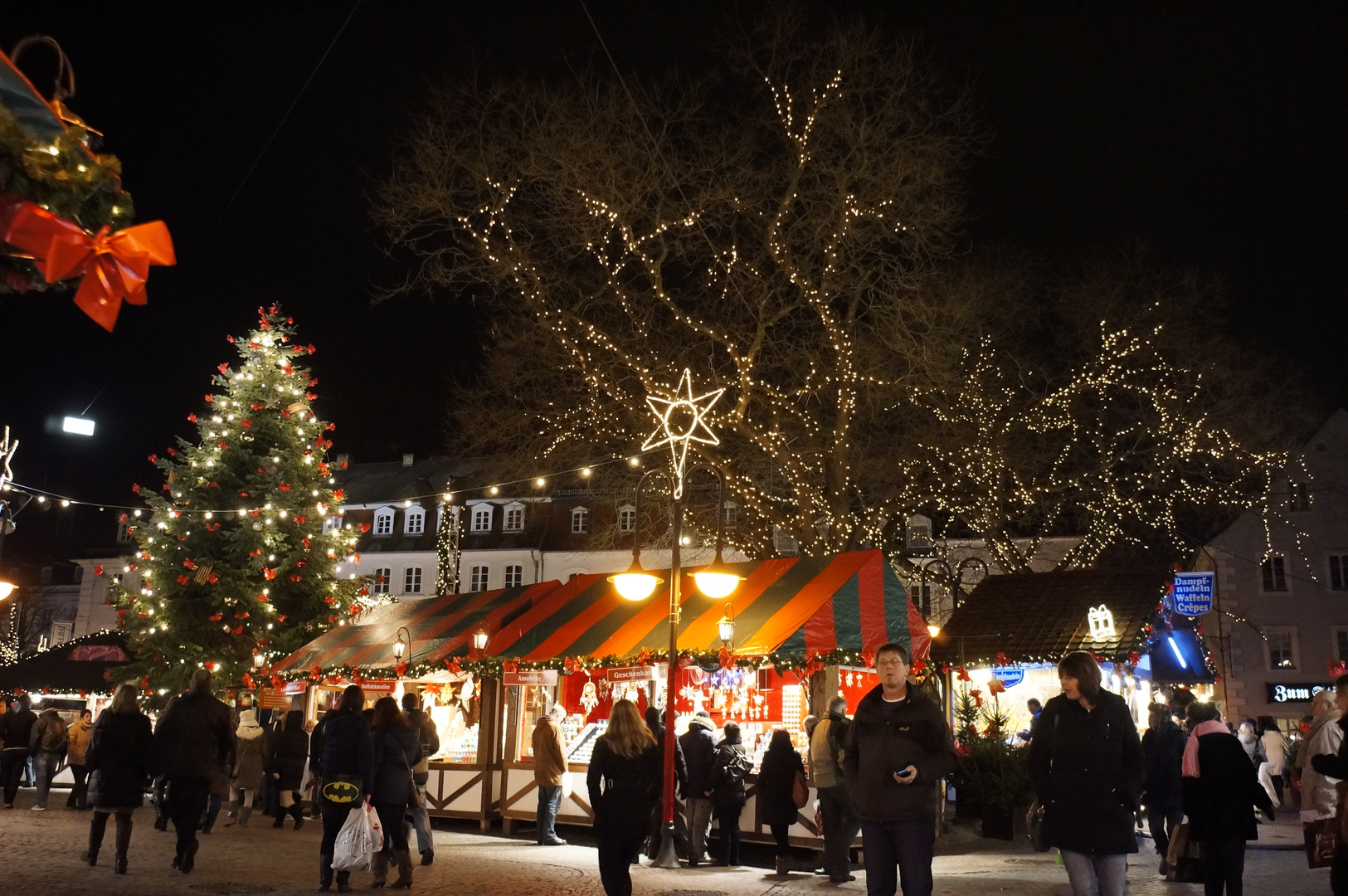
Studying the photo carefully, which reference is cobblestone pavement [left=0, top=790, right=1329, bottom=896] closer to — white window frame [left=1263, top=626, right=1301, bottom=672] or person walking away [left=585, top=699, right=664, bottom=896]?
person walking away [left=585, top=699, right=664, bottom=896]

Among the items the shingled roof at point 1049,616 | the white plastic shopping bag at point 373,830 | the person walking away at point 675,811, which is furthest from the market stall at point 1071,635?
the white plastic shopping bag at point 373,830

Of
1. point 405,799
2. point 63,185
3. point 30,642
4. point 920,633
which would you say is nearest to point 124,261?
point 63,185

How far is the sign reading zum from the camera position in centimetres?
2264

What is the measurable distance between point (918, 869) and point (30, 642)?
5980 cm

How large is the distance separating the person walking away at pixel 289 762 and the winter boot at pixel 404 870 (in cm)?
655

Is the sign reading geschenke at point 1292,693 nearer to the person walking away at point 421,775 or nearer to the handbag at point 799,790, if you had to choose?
the handbag at point 799,790

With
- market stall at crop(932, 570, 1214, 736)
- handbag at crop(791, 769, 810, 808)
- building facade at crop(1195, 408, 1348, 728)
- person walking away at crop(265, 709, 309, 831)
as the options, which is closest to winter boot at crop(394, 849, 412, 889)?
handbag at crop(791, 769, 810, 808)

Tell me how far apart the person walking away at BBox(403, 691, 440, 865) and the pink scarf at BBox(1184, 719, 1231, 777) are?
6106mm

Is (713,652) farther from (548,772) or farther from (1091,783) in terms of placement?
(1091,783)

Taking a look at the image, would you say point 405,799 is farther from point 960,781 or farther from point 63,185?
point 960,781

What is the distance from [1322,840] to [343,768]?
22.8ft

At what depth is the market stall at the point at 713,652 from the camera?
→ 1391 cm

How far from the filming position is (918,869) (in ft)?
20.7

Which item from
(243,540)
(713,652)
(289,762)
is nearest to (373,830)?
(713,652)
